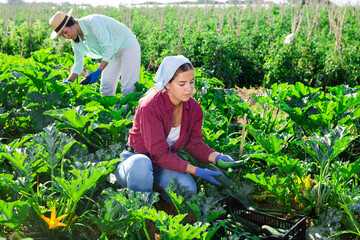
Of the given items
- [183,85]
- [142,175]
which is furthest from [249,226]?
[183,85]

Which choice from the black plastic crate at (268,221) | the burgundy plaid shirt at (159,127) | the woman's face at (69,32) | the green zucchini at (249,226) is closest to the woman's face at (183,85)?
the burgundy plaid shirt at (159,127)

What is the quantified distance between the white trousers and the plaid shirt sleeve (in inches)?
82.3

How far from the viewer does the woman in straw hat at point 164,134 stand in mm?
2449

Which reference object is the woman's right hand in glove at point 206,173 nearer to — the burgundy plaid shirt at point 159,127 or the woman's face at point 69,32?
the burgundy plaid shirt at point 159,127

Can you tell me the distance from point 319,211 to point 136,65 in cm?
278

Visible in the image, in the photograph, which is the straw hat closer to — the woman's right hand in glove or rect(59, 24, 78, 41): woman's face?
→ rect(59, 24, 78, 41): woman's face

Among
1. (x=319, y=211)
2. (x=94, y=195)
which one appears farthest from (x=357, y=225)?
(x=94, y=195)

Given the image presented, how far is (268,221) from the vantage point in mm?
2383

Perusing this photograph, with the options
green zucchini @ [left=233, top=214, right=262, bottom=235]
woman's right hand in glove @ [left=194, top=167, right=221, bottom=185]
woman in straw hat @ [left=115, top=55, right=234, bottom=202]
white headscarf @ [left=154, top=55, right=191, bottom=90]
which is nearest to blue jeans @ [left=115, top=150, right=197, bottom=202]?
woman in straw hat @ [left=115, top=55, right=234, bottom=202]

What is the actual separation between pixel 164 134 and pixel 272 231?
906 millimetres

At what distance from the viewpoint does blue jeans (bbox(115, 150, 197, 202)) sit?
244cm

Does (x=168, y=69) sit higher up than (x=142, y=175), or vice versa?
(x=168, y=69)

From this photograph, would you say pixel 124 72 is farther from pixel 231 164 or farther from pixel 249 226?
pixel 249 226

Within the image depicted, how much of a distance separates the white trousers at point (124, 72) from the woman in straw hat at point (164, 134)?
196cm
